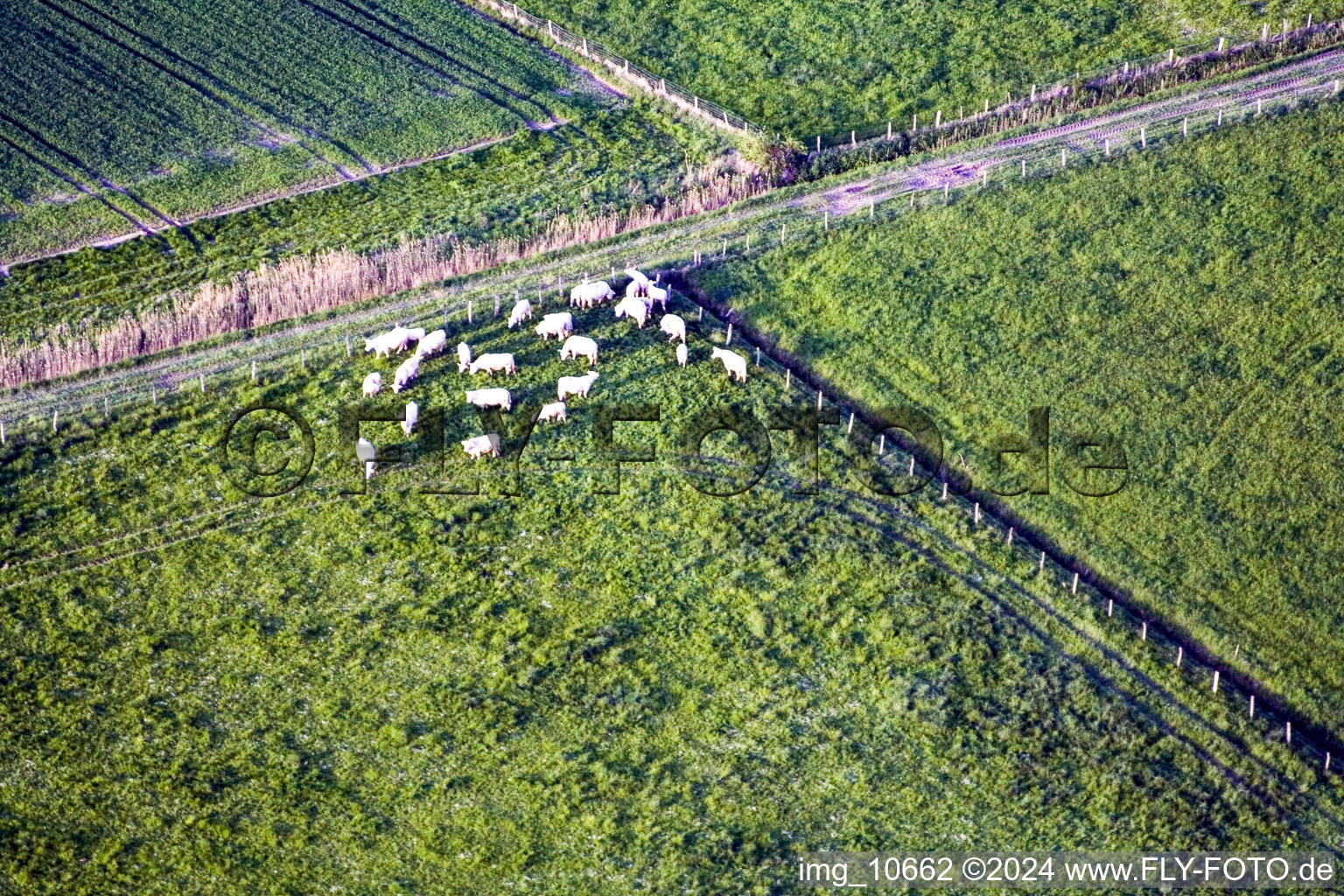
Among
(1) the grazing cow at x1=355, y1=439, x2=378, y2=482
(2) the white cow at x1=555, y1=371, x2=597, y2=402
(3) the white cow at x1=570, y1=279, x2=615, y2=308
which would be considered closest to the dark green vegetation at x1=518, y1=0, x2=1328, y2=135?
(3) the white cow at x1=570, y1=279, x2=615, y2=308

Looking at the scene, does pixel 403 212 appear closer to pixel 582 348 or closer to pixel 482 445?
pixel 582 348

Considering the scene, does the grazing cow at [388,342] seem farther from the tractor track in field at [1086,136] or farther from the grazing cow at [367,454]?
the tractor track in field at [1086,136]

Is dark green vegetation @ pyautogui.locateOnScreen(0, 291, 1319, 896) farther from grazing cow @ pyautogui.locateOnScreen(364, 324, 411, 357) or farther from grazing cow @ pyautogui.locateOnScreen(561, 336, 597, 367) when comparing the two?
grazing cow @ pyautogui.locateOnScreen(364, 324, 411, 357)

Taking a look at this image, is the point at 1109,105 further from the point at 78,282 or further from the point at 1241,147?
the point at 78,282

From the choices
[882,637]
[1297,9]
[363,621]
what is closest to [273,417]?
[363,621]

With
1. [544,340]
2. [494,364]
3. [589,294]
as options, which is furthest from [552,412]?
[589,294]
